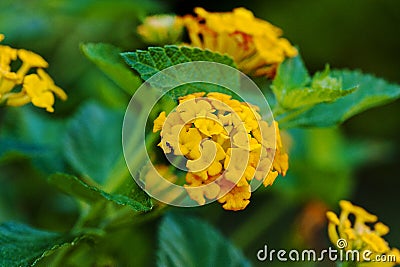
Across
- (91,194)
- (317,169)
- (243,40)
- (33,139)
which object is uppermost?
(243,40)

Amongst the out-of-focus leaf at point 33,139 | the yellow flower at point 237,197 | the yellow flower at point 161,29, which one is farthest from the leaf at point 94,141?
the yellow flower at point 237,197

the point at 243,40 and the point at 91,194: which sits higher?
the point at 243,40

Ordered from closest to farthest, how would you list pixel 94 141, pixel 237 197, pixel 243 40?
1. pixel 237 197
2. pixel 243 40
3. pixel 94 141

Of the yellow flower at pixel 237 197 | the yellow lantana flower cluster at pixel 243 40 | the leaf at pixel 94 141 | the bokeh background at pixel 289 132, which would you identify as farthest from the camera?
the bokeh background at pixel 289 132

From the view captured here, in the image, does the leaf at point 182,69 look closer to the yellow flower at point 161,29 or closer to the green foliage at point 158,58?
the green foliage at point 158,58

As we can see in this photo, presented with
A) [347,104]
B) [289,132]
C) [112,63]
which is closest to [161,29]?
[112,63]

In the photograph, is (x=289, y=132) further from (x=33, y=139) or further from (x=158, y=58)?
(x=158, y=58)
